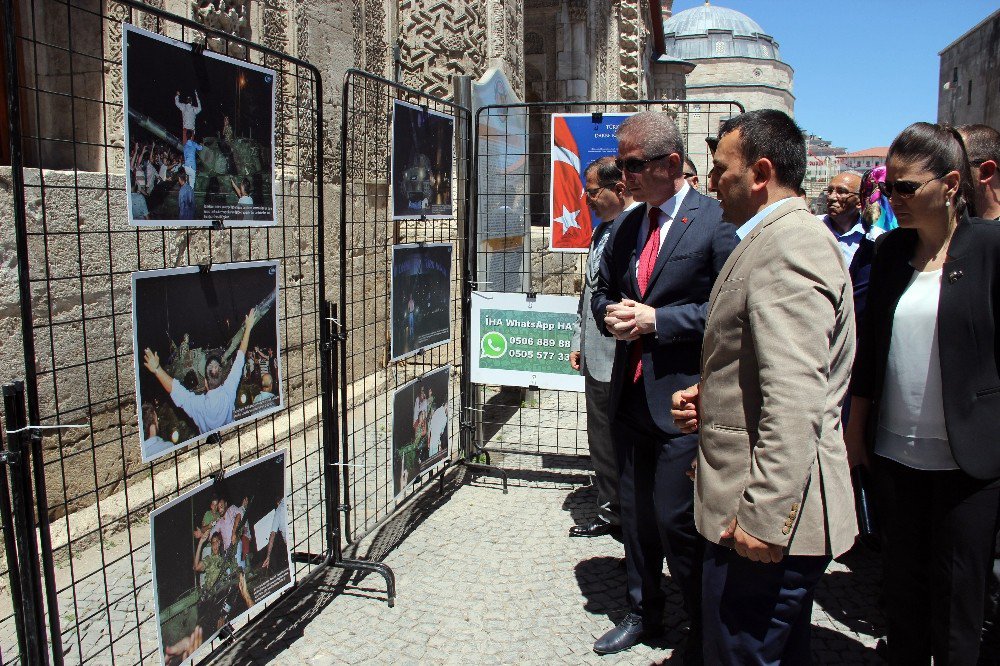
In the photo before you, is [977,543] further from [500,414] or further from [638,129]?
[500,414]

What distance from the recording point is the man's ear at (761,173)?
232cm

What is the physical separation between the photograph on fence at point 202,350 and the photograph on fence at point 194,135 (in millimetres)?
215

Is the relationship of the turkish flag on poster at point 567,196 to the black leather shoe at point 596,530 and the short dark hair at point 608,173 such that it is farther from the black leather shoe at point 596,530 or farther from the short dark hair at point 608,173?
the black leather shoe at point 596,530

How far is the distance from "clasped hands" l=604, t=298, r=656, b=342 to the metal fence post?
211 cm

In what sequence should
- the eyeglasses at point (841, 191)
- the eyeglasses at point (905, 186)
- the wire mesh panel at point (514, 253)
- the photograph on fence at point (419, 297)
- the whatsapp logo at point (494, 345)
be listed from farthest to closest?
the wire mesh panel at point (514, 253) < the whatsapp logo at point (494, 345) < the eyeglasses at point (841, 191) < the photograph on fence at point (419, 297) < the eyeglasses at point (905, 186)

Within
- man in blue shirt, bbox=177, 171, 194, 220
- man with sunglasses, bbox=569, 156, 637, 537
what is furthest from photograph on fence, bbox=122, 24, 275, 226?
man with sunglasses, bbox=569, 156, 637, 537

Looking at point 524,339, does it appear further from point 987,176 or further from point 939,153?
point 939,153

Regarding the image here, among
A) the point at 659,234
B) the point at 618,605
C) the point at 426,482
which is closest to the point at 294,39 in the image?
the point at 426,482

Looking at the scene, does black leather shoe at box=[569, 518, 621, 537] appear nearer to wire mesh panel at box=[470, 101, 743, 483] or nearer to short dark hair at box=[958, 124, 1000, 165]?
wire mesh panel at box=[470, 101, 743, 483]

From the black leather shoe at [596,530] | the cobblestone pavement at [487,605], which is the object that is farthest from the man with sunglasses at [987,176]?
the black leather shoe at [596,530]

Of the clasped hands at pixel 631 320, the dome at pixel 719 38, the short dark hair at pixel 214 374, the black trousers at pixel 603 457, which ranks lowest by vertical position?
the black trousers at pixel 603 457

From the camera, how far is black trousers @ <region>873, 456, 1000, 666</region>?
8.39ft

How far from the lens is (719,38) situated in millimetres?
48969

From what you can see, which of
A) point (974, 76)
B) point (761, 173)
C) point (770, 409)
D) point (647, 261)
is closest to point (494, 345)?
point (647, 261)
